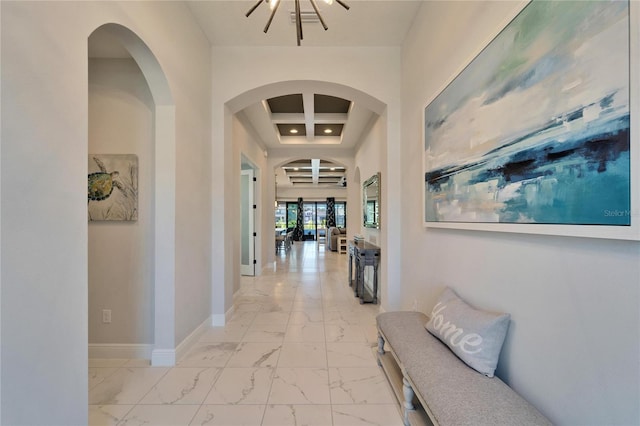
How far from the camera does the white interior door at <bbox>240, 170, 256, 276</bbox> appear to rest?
624cm

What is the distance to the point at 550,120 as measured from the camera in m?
1.14

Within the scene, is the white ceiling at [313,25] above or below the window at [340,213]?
above

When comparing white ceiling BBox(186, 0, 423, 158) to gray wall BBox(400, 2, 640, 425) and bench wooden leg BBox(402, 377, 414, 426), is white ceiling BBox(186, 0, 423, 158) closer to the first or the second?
gray wall BBox(400, 2, 640, 425)

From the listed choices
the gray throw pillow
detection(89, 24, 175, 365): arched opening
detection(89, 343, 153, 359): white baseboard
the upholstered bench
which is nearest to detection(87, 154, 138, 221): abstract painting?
detection(89, 24, 175, 365): arched opening

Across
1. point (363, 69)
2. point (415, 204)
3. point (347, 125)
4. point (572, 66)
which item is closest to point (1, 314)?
point (572, 66)

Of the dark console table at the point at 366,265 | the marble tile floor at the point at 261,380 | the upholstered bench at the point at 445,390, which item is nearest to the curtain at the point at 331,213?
the dark console table at the point at 366,265

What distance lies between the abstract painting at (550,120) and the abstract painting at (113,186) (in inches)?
110

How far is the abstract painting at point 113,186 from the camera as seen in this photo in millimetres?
2502

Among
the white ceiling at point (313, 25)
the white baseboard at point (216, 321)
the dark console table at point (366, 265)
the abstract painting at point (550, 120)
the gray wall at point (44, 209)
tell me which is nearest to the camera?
the abstract painting at point (550, 120)

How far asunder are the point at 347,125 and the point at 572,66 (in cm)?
445

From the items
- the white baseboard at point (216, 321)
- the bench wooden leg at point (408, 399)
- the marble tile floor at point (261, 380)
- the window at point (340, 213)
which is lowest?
the marble tile floor at point (261, 380)

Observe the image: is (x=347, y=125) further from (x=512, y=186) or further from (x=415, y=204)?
(x=512, y=186)

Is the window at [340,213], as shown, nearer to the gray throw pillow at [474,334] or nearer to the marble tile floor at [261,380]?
Answer: the marble tile floor at [261,380]

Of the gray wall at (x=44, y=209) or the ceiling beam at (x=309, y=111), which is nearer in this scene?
the gray wall at (x=44, y=209)
